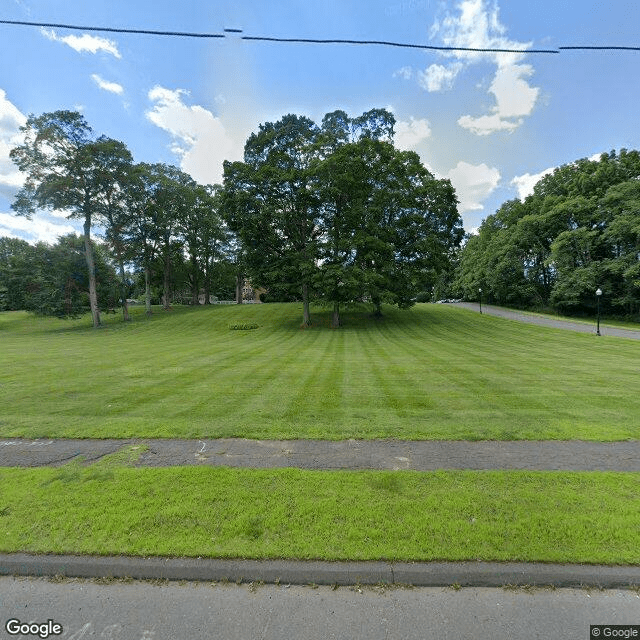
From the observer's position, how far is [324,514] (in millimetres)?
3355

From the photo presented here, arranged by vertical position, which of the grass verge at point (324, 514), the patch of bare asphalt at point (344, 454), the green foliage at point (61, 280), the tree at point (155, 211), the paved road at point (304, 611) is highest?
the tree at point (155, 211)

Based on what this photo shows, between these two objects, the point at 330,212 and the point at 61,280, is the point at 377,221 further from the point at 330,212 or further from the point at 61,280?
the point at 61,280

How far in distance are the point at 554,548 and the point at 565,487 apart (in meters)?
1.24

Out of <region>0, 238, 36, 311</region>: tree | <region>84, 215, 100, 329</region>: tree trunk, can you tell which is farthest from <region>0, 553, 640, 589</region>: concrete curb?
<region>0, 238, 36, 311</region>: tree

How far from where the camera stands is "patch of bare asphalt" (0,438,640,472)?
450cm

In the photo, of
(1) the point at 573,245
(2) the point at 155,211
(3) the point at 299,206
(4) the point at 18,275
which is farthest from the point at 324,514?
(4) the point at 18,275

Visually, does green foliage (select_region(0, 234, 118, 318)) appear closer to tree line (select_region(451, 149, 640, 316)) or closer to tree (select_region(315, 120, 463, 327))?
tree (select_region(315, 120, 463, 327))

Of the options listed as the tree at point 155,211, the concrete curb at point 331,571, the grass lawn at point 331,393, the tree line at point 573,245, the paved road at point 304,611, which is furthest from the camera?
the tree at point 155,211

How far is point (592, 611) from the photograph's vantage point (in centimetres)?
246

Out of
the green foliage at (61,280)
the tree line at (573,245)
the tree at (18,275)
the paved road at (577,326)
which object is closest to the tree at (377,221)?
the paved road at (577,326)

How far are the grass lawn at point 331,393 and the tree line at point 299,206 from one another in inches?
385

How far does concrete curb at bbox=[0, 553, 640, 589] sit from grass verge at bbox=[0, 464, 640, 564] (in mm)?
66

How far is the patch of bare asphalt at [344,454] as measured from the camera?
14.8 ft

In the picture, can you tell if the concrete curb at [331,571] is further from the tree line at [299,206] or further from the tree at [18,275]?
the tree at [18,275]
